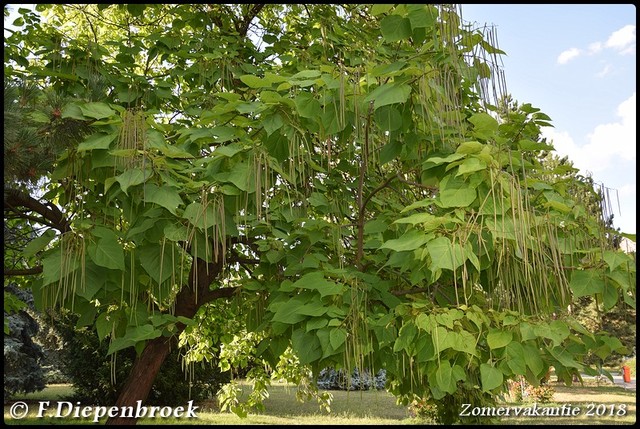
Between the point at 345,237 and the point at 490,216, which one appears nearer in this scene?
the point at 490,216

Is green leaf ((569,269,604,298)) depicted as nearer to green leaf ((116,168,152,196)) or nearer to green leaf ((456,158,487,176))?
green leaf ((456,158,487,176))

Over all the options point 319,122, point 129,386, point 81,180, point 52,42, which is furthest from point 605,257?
point 52,42

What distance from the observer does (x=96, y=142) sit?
7.43 ft

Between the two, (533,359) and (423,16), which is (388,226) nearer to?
(533,359)

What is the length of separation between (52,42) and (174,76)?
31.0 inches

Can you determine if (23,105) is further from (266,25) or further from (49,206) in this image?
(266,25)

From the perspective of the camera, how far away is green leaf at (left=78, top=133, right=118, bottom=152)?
2240 millimetres

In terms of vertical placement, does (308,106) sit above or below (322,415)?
above

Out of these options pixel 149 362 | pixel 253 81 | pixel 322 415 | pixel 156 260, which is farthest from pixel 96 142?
pixel 322 415

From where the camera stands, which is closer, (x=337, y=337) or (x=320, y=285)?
(x=337, y=337)

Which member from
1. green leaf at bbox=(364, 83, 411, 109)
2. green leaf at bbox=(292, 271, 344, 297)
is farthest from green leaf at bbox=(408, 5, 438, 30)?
green leaf at bbox=(292, 271, 344, 297)

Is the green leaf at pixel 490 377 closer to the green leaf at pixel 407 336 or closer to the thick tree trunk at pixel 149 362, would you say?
the green leaf at pixel 407 336

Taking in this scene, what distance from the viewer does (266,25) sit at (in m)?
4.77

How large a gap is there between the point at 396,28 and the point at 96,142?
1237 mm
